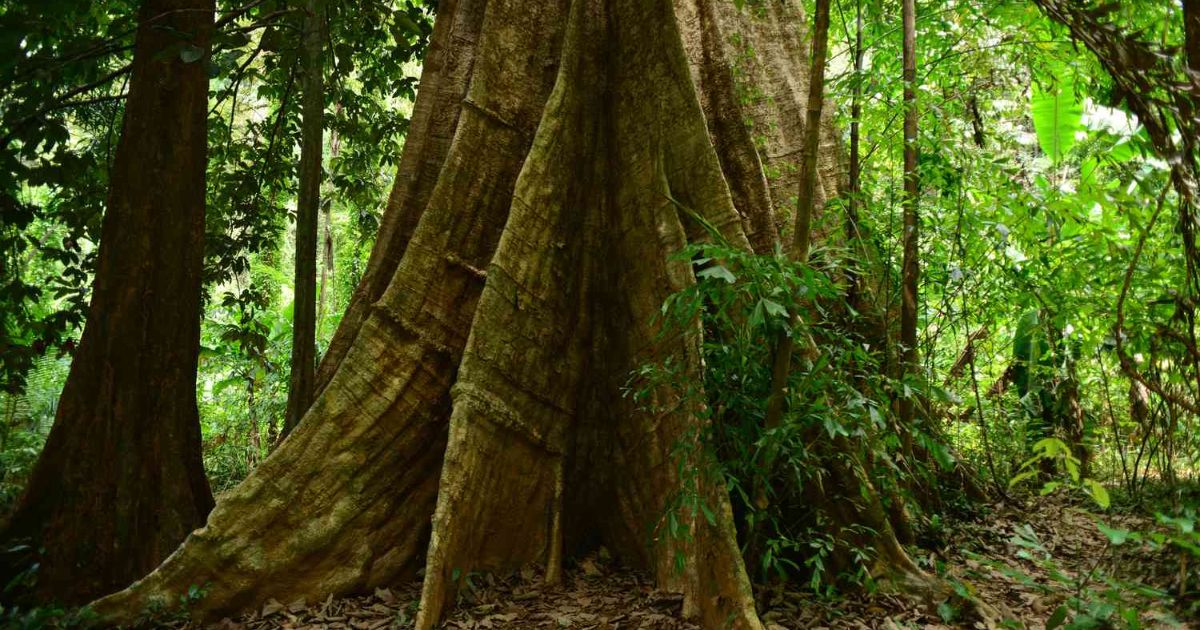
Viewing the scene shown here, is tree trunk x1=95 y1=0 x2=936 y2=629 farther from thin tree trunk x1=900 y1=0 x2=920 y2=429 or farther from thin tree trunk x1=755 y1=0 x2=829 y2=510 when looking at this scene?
thin tree trunk x1=900 y1=0 x2=920 y2=429

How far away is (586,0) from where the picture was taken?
13.6 feet

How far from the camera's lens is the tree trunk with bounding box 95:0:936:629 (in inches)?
137

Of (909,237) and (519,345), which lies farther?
(909,237)

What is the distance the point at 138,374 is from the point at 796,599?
3347 millimetres

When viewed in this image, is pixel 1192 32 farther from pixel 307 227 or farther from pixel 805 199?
pixel 307 227

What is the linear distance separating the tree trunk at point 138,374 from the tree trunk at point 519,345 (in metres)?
0.50

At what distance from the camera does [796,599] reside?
3102mm

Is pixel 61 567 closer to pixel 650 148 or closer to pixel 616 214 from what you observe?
pixel 616 214

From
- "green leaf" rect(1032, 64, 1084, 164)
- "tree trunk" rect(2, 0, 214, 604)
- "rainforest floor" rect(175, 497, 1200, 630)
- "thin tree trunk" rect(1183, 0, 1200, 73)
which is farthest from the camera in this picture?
"green leaf" rect(1032, 64, 1084, 164)

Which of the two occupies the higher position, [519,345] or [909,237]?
[909,237]

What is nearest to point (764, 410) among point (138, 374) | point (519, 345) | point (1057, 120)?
point (519, 345)

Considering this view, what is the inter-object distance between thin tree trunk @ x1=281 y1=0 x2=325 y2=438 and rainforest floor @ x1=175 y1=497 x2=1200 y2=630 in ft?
3.57

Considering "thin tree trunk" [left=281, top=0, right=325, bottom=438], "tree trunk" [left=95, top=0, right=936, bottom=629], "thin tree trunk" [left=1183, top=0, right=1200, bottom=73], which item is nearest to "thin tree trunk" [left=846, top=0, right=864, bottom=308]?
"tree trunk" [left=95, top=0, right=936, bottom=629]

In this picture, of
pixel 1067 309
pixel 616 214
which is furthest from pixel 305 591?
pixel 1067 309
